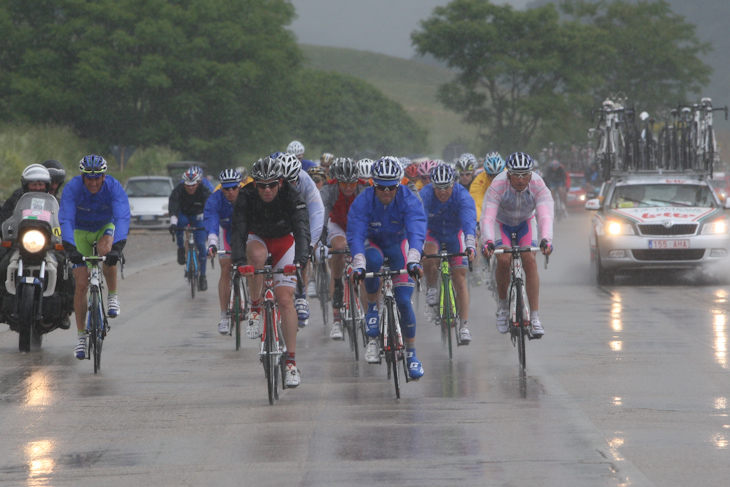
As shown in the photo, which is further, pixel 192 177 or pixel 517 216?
pixel 192 177

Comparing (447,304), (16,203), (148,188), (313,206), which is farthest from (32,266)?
(148,188)

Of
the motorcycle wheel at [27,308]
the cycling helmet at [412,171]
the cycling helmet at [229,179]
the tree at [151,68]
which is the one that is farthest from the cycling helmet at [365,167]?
the tree at [151,68]

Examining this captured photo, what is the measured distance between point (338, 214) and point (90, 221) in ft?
8.39

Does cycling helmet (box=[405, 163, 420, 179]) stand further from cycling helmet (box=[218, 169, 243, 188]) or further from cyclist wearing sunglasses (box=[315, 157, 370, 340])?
cyclist wearing sunglasses (box=[315, 157, 370, 340])

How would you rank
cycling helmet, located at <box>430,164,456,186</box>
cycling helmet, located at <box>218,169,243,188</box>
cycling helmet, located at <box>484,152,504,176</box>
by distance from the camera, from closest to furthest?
cycling helmet, located at <box>430,164,456,186</box>, cycling helmet, located at <box>218,169,243,188</box>, cycling helmet, located at <box>484,152,504,176</box>

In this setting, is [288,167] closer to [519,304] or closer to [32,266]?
[519,304]

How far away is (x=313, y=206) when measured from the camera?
10305 millimetres

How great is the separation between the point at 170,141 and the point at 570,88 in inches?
949

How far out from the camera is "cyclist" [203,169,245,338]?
12.7 meters

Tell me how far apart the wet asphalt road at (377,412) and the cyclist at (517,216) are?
62cm

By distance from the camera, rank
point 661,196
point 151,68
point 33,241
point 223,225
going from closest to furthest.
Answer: point 33,241 → point 223,225 → point 661,196 → point 151,68

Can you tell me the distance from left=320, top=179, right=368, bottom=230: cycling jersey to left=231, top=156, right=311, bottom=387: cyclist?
319 centimetres

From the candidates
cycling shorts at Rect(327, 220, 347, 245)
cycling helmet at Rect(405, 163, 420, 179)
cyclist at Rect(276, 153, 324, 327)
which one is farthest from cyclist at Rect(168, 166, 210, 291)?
cyclist at Rect(276, 153, 324, 327)

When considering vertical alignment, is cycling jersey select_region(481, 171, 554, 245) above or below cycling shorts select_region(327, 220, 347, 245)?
above
